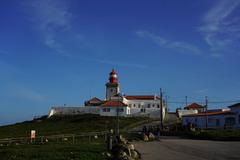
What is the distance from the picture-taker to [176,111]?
99.8 metres

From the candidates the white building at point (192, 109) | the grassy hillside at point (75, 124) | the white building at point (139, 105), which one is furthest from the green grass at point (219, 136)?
the white building at point (192, 109)

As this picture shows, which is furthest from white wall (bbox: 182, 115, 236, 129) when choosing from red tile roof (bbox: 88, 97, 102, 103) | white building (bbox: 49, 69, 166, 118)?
red tile roof (bbox: 88, 97, 102, 103)

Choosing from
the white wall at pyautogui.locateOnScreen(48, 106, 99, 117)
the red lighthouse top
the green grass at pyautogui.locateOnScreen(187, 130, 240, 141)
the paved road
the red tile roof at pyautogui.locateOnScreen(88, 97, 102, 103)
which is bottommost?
the paved road

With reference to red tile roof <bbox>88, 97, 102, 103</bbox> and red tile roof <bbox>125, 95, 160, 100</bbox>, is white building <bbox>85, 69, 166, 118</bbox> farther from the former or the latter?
red tile roof <bbox>88, 97, 102, 103</bbox>

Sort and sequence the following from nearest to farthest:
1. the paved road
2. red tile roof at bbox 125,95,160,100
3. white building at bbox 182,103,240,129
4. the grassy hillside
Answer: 1. the paved road
2. white building at bbox 182,103,240,129
3. the grassy hillside
4. red tile roof at bbox 125,95,160,100

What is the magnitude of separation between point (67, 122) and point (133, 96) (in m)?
21.2

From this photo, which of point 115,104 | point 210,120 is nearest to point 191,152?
point 210,120

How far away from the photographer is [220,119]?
71500mm

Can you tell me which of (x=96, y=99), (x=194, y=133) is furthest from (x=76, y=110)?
(x=194, y=133)

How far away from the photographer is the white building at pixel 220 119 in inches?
2653

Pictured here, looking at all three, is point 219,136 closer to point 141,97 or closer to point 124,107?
point 124,107

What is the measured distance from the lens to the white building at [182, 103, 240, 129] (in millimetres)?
67375

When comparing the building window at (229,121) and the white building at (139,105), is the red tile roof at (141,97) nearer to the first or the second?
the white building at (139,105)

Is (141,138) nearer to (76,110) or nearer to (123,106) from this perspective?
(123,106)
